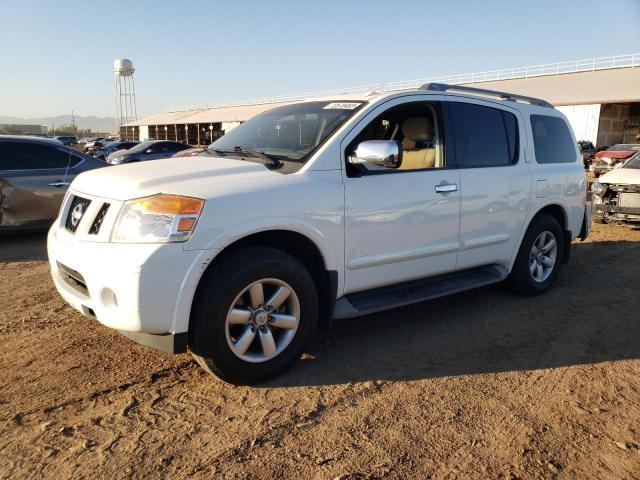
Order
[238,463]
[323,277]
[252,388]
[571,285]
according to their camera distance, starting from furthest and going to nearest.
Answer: [571,285] → [323,277] → [252,388] → [238,463]

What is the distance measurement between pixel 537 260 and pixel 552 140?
1.25 metres

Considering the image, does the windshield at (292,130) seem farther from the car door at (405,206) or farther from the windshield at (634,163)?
the windshield at (634,163)

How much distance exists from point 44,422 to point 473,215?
3.39 m

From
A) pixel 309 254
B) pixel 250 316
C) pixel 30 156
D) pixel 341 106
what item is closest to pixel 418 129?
pixel 341 106

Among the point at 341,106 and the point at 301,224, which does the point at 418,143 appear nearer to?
the point at 341,106

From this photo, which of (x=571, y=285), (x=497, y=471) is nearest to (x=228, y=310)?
(x=497, y=471)

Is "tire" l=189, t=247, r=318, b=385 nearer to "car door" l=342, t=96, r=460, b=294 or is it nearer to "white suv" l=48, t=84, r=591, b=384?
"white suv" l=48, t=84, r=591, b=384

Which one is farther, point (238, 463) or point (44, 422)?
point (44, 422)

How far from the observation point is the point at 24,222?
713cm

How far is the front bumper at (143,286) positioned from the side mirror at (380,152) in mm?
1246

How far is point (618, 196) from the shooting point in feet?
28.8

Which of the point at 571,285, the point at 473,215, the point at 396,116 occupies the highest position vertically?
the point at 396,116

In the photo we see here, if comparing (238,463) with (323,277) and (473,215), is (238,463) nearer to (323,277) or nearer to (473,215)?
(323,277)

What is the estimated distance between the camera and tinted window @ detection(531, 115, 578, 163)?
513 centimetres
